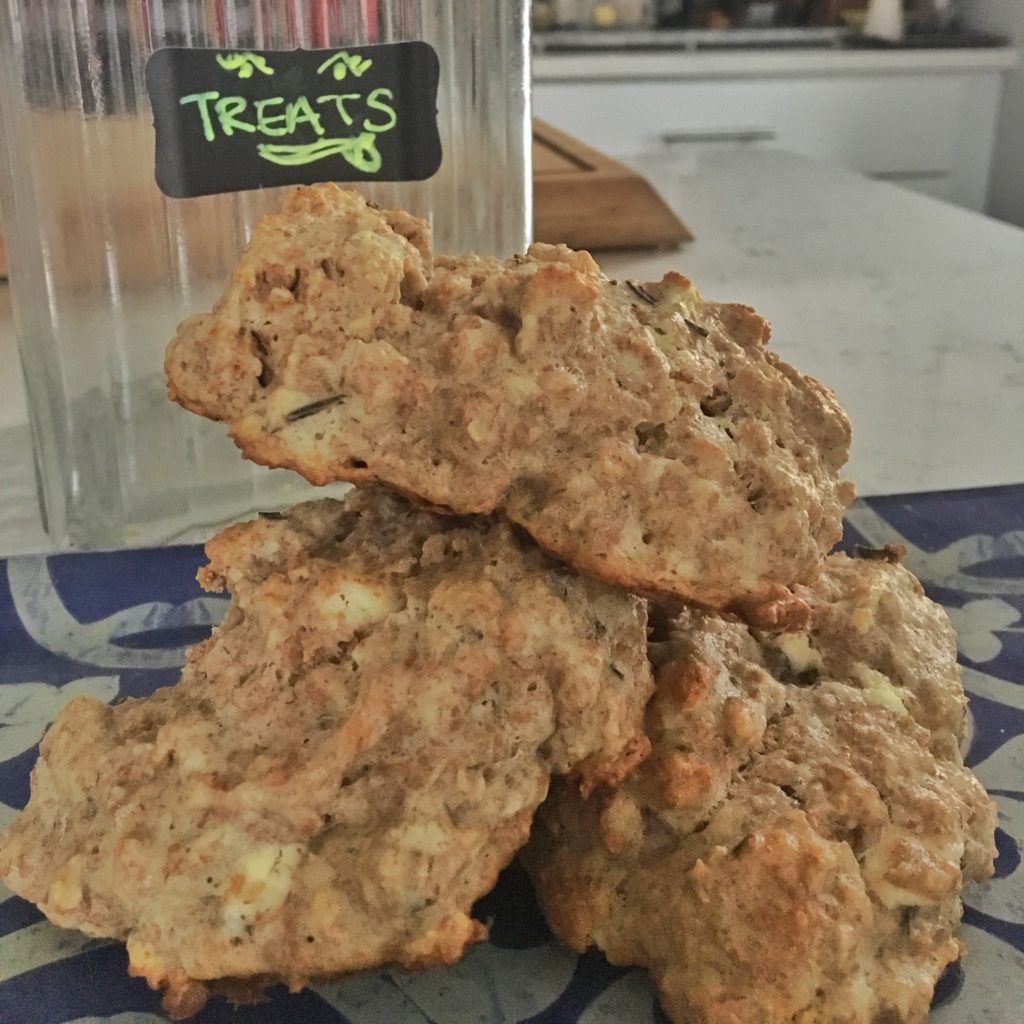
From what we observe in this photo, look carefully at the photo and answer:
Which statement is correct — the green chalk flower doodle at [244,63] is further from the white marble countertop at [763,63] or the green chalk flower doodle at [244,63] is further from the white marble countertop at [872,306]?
the white marble countertop at [763,63]

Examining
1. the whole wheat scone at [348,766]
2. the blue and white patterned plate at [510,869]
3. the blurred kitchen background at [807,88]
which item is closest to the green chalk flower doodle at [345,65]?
the blue and white patterned plate at [510,869]

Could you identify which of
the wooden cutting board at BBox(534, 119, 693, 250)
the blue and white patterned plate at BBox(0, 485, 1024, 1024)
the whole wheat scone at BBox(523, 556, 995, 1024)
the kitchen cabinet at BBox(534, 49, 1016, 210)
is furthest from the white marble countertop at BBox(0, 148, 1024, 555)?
the kitchen cabinet at BBox(534, 49, 1016, 210)

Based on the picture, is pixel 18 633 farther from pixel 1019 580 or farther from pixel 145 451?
pixel 1019 580

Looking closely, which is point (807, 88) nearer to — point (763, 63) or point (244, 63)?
point (763, 63)

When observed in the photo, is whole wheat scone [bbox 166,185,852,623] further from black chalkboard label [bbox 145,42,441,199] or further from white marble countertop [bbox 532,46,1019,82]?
white marble countertop [bbox 532,46,1019,82]

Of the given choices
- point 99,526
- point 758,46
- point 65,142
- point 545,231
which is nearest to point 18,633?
point 99,526

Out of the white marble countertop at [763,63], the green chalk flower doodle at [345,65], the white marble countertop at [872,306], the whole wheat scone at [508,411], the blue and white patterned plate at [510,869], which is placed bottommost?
the white marble countertop at [872,306]
